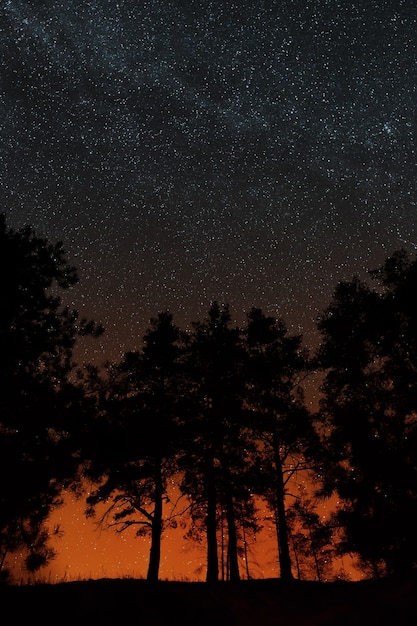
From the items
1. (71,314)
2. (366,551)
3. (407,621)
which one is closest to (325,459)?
(366,551)

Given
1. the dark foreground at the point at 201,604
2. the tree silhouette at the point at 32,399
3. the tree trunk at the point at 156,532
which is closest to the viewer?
the dark foreground at the point at 201,604

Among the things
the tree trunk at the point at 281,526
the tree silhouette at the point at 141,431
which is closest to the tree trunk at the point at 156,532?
the tree silhouette at the point at 141,431

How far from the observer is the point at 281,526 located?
682 inches

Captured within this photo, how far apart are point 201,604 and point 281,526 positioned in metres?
7.07

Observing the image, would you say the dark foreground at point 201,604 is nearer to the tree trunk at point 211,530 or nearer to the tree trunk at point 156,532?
the tree trunk at point 211,530

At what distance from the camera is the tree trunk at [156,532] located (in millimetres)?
17391

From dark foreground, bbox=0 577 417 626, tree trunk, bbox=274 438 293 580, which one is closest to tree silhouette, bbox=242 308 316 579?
tree trunk, bbox=274 438 293 580

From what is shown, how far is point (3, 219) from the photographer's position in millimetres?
14523

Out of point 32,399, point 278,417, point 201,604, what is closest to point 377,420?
point 278,417

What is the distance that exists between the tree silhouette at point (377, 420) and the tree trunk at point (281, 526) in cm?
202

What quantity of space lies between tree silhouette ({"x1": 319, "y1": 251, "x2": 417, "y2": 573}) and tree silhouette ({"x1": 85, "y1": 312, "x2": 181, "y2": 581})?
22.6ft

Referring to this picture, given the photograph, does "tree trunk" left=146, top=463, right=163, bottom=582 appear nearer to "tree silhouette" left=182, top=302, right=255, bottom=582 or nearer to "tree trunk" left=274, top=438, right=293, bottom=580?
"tree silhouette" left=182, top=302, right=255, bottom=582

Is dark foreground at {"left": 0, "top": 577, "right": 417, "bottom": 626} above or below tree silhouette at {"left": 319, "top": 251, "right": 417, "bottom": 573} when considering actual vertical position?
below

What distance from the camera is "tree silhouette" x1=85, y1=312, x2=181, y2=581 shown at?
15.0 m
